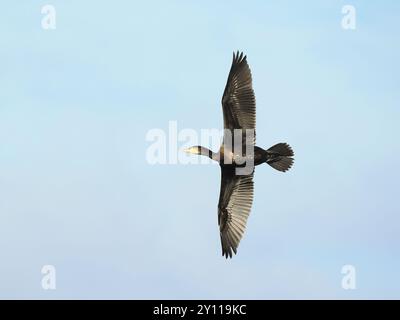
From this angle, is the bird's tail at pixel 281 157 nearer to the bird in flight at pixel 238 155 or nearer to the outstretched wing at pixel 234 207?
A: the bird in flight at pixel 238 155

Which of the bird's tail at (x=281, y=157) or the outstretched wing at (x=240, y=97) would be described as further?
the bird's tail at (x=281, y=157)

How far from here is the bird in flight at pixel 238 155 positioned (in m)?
25.9

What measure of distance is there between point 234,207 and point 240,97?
7.86 feet

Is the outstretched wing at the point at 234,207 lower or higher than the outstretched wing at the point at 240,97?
lower

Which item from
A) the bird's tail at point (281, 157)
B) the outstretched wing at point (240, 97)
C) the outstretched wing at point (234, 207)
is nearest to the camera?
the outstretched wing at point (240, 97)

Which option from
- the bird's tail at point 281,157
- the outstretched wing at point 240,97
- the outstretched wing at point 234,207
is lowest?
the outstretched wing at point 234,207

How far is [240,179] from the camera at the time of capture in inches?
1059

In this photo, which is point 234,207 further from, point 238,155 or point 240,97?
point 240,97

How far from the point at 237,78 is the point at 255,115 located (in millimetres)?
761

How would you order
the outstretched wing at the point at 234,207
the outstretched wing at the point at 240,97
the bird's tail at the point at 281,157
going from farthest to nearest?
the outstretched wing at the point at 234,207 < the bird's tail at the point at 281,157 < the outstretched wing at the point at 240,97

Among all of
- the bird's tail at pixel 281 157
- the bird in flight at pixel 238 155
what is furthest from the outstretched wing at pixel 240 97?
the bird's tail at pixel 281 157
